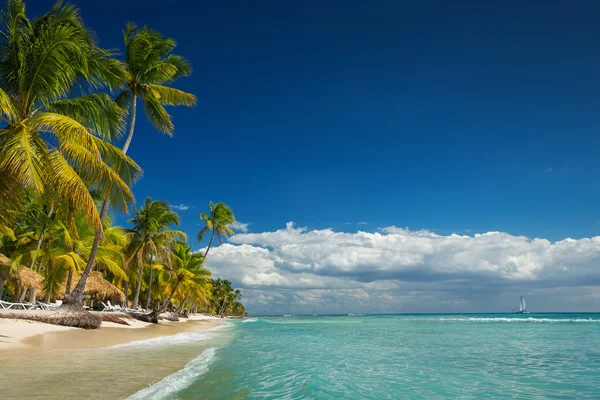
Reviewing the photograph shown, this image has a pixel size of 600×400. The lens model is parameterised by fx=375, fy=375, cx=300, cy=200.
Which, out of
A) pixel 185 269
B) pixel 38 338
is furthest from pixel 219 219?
pixel 38 338

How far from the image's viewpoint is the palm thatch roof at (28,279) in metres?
19.3

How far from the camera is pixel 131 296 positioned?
51.8m

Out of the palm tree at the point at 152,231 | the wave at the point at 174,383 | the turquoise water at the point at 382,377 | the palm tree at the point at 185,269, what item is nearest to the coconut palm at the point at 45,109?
the wave at the point at 174,383

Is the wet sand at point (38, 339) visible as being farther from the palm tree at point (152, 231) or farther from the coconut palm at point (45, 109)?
the palm tree at point (152, 231)

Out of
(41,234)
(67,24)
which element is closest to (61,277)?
(41,234)

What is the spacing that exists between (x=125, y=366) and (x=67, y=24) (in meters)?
9.46

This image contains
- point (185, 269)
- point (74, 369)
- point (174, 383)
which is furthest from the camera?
point (185, 269)

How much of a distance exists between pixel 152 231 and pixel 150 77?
16.7 metres

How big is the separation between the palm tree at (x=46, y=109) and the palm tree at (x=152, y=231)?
21.2 meters

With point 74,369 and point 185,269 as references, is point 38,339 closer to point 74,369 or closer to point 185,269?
point 74,369

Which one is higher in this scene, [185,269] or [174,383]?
[185,269]

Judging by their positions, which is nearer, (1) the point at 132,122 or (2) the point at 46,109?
(2) the point at 46,109

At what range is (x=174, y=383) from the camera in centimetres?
684

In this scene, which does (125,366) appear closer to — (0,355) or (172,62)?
(0,355)
